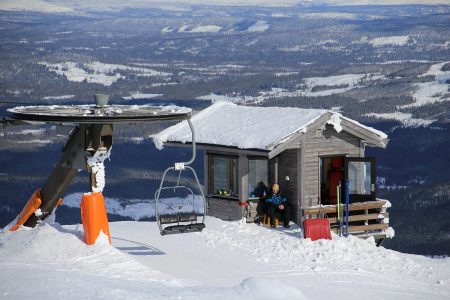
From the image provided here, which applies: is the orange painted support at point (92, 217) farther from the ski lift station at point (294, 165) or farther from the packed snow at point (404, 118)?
the packed snow at point (404, 118)

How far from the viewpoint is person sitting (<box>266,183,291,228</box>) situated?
32438 millimetres

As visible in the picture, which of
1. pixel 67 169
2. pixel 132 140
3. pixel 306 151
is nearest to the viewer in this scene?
pixel 67 169

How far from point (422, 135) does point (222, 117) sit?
140766 mm

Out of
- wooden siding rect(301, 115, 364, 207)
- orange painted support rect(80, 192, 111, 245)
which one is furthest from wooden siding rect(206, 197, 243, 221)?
orange painted support rect(80, 192, 111, 245)

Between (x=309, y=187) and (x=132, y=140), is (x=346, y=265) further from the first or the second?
(x=132, y=140)

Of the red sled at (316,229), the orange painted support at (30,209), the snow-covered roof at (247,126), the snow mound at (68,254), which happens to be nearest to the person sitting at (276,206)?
the snow-covered roof at (247,126)

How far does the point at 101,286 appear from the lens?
74.2 ft

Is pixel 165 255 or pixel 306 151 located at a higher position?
pixel 306 151

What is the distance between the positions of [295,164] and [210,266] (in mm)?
5911

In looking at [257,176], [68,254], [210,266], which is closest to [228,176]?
[257,176]

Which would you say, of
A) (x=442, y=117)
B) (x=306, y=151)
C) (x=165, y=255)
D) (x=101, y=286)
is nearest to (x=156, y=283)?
(x=101, y=286)

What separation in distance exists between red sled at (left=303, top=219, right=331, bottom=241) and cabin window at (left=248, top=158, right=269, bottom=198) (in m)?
2.89

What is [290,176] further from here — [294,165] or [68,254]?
[68,254]

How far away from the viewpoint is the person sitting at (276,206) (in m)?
32.4
